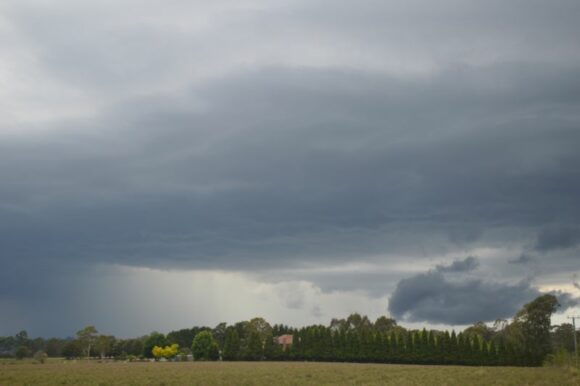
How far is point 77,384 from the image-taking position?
48.2m

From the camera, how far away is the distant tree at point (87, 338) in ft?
575

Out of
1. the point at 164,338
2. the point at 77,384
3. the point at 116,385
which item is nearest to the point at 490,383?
the point at 116,385

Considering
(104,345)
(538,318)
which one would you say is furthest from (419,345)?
(104,345)

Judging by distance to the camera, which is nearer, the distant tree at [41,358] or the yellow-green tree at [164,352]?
the distant tree at [41,358]

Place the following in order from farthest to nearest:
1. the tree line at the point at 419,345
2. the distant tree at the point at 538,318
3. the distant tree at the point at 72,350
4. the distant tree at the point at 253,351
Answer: the distant tree at the point at 72,350, the distant tree at the point at 253,351, the distant tree at the point at 538,318, the tree line at the point at 419,345

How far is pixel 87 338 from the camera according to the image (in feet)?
588

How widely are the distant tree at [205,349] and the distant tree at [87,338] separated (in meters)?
51.2

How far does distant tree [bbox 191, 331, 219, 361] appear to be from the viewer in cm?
13338

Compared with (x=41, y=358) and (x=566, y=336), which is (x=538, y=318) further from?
(x=41, y=358)

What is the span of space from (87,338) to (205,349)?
60257 mm

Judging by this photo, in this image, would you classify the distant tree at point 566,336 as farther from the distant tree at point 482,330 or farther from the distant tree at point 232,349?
the distant tree at point 232,349

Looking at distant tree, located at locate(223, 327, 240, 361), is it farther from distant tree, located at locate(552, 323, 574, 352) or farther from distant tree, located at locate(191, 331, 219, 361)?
distant tree, located at locate(552, 323, 574, 352)

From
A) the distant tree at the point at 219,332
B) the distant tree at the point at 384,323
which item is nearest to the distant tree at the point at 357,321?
the distant tree at the point at 384,323

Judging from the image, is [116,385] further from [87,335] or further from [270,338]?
[87,335]
